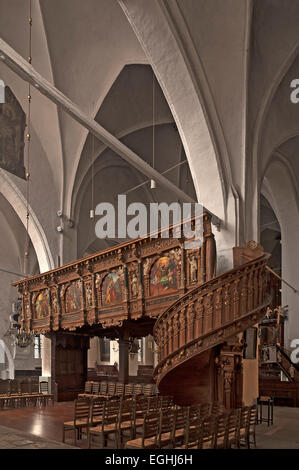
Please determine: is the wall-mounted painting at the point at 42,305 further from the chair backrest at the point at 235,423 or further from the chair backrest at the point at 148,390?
the chair backrest at the point at 235,423

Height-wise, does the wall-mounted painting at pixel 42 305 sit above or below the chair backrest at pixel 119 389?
above

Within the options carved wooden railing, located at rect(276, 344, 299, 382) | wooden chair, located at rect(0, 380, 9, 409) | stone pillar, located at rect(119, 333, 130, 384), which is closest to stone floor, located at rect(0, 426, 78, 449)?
wooden chair, located at rect(0, 380, 9, 409)

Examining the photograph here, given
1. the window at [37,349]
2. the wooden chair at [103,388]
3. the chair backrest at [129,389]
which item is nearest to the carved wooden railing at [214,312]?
the chair backrest at [129,389]

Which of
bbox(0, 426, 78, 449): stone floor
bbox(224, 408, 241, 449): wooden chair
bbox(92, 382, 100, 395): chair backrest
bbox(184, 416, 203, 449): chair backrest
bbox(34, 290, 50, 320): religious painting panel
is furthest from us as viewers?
bbox(34, 290, 50, 320): religious painting panel

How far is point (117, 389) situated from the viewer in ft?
44.7

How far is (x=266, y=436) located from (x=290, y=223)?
12066mm

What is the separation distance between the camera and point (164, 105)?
59.7ft

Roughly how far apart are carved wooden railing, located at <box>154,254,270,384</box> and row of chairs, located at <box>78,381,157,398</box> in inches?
133

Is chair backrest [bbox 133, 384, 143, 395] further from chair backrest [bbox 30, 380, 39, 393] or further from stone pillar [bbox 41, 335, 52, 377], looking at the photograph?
stone pillar [bbox 41, 335, 52, 377]

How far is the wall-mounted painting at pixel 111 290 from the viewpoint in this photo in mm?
12647

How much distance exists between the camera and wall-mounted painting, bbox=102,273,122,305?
12647mm

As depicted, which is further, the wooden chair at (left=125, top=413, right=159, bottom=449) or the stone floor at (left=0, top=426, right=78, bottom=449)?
the stone floor at (left=0, top=426, right=78, bottom=449)

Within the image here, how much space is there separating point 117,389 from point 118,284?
10.6ft

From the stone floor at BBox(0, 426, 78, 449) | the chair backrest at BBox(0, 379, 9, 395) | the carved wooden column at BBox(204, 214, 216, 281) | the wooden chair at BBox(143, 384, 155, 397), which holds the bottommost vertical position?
the chair backrest at BBox(0, 379, 9, 395)
